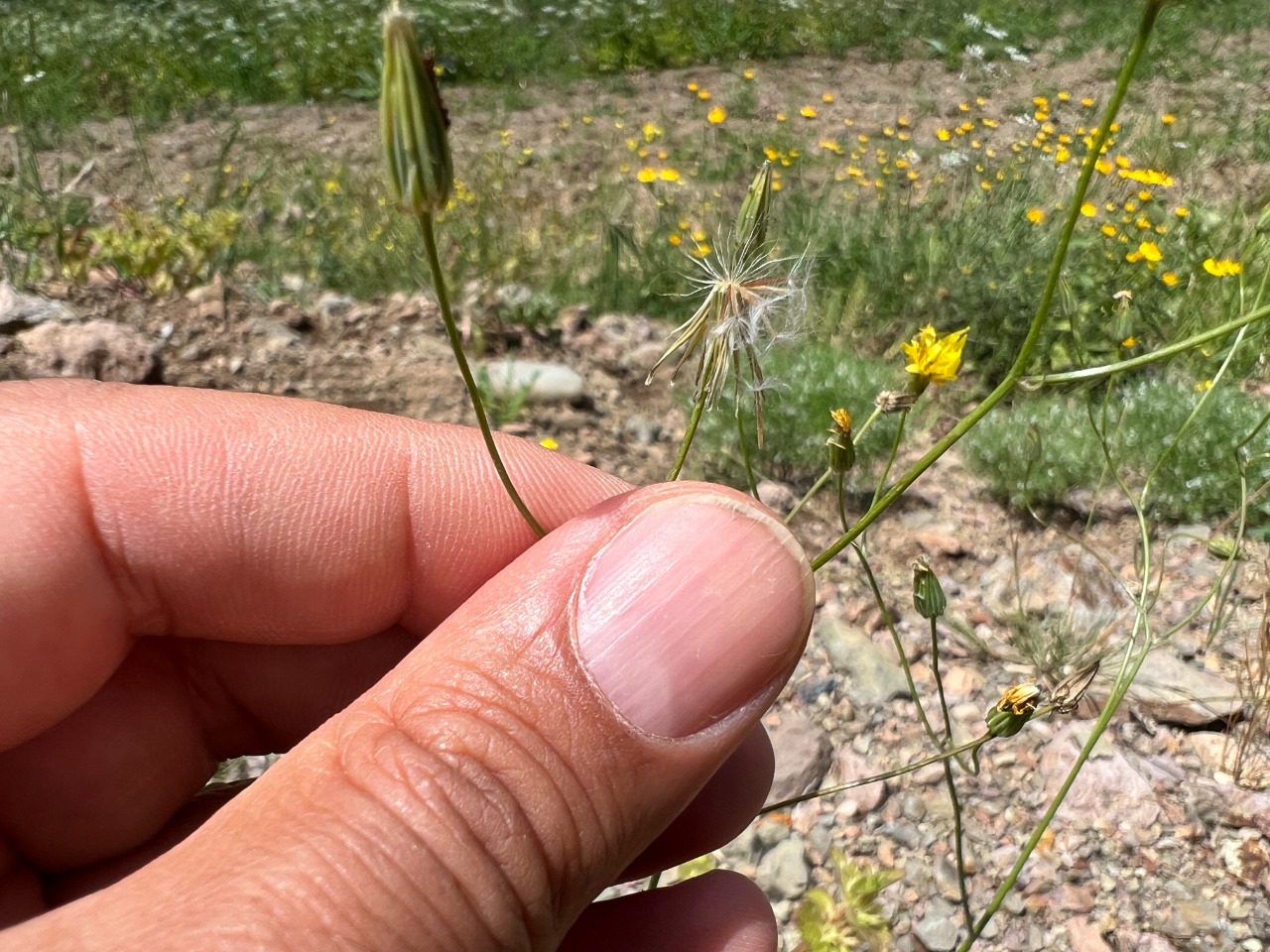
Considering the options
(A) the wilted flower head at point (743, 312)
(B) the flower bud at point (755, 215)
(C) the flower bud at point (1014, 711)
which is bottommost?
(C) the flower bud at point (1014, 711)

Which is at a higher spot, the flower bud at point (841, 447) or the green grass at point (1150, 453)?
the flower bud at point (841, 447)

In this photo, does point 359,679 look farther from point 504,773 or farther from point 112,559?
point 504,773

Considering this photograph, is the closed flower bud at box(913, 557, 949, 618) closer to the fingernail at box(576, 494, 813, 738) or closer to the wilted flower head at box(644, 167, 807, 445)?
the fingernail at box(576, 494, 813, 738)

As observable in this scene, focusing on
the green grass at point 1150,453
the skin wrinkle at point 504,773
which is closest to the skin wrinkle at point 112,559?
the skin wrinkle at point 504,773

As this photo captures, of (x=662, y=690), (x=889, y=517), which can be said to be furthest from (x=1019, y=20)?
(x=662, y=690)

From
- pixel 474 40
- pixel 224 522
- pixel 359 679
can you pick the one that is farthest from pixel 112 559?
pixel 474 40

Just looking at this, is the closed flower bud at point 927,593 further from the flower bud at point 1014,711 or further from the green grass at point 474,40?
the green grass at point 474,40

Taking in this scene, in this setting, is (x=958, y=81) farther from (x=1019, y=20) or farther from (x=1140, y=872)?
(x=1140, y=872)

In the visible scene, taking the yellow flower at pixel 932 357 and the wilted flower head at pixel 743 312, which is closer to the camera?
the wilted flower head at pixel 743 312

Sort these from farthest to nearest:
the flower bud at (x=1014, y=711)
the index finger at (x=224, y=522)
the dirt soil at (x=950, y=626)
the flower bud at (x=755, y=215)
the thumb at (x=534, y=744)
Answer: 1. the dirt soil at (x=950, y=626)
2. the index finger at (x=224, y=522)
3. the flower bud at (x=1014, y=711)
4. the flower bud at (x=755, y=215)
5. the thumb at (x=534, y=744)

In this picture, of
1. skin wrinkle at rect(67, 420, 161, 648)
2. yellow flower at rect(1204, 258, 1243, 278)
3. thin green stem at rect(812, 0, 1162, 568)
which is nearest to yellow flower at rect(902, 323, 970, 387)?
thin green stem at rect(812, 0, 1162, 568)
